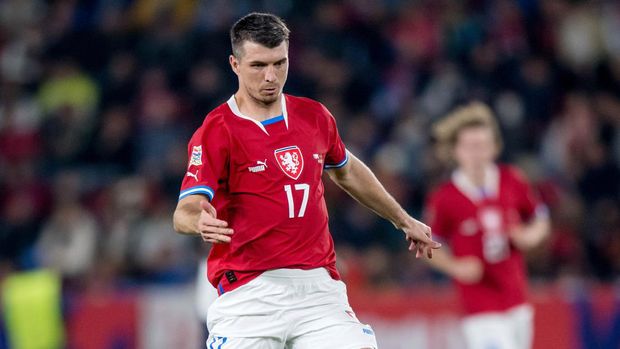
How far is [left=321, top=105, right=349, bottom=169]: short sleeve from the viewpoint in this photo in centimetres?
567

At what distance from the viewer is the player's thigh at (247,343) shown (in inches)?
209

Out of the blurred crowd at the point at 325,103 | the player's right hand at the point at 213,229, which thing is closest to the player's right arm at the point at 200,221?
the player's right hand at the point at 213,229

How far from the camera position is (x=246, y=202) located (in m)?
5.36

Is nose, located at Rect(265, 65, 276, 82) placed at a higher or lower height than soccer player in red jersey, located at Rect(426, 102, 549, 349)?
higher

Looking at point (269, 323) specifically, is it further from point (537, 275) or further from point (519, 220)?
point (537, 275)

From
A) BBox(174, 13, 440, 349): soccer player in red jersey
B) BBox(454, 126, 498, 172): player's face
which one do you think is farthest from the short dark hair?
BBox(454, 126, 498, 172): player's face

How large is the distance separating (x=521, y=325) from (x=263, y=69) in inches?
147

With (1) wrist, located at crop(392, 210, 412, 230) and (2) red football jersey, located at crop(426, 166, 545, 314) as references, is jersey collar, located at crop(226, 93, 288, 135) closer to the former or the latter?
(1) wrist, located at crop(392, 210, 412, 230)

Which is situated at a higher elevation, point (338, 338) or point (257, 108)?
point (257, 108)

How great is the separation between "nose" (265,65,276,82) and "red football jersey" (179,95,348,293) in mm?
204

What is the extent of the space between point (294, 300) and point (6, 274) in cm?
730

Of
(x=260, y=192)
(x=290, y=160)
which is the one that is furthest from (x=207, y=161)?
(x=290, y=160)

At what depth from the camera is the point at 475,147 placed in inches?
337

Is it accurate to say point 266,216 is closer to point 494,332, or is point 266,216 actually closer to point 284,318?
point 284,318
